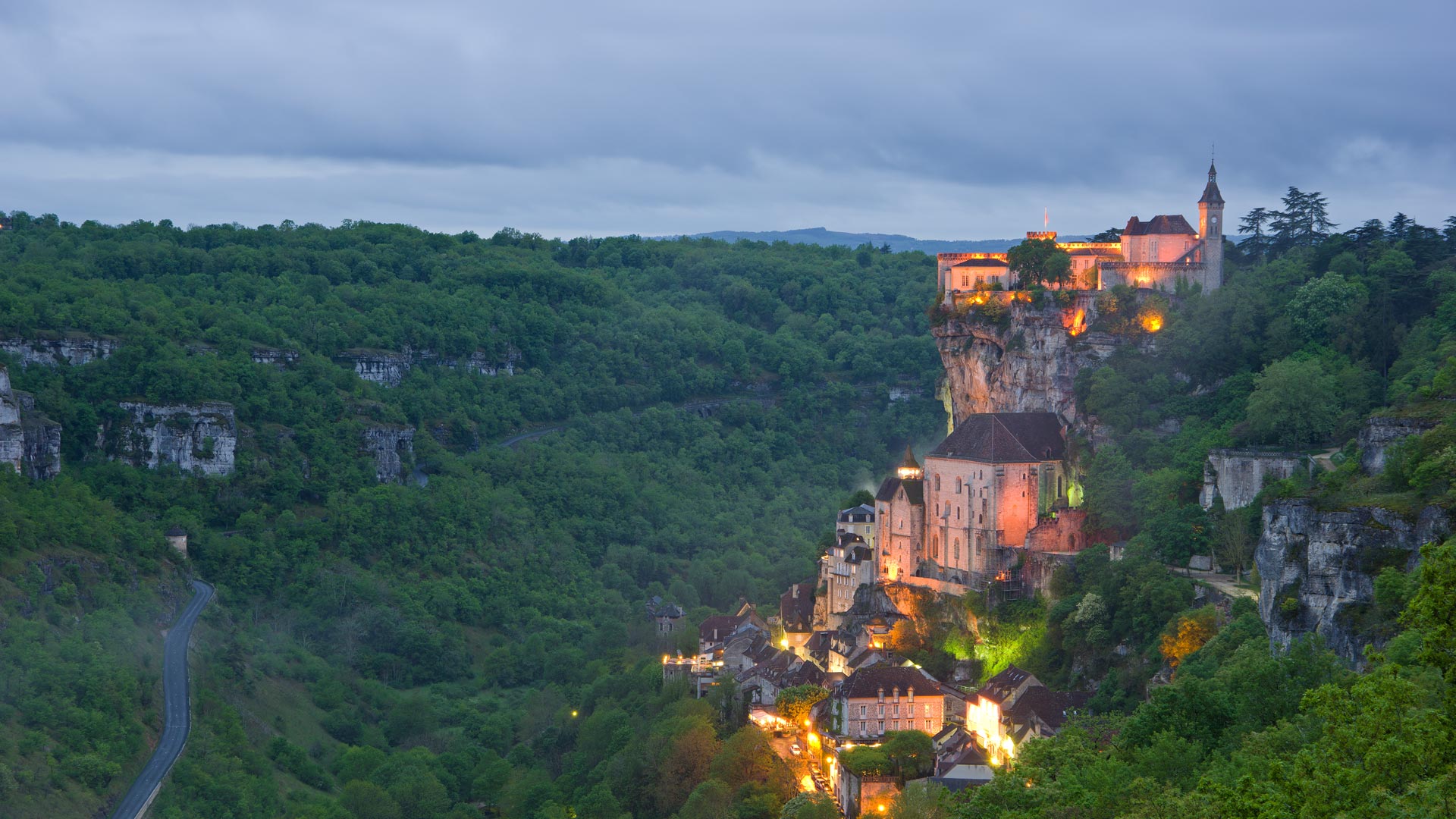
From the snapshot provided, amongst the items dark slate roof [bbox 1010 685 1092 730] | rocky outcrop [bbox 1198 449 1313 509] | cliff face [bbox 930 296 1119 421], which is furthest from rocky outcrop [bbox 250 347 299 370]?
dark slate roof [bbox 1010 685 1092 730]

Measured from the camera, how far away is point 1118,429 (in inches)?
2928

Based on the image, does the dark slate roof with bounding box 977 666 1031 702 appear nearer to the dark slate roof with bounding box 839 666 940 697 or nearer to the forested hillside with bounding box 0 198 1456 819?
the dark slate roof with bounding box 839 666 940 697

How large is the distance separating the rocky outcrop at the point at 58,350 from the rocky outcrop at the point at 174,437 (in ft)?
16.5

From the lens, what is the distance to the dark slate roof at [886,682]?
6322 cm

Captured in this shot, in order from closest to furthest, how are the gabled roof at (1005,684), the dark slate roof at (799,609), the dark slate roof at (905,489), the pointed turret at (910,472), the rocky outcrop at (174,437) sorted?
the gabled roof at (1005,684)
the dark slate roof at (905,489)
the pointed turret at (910,472)
the dark slate roof at (799,609)
the rocky outcrop at (174,437)

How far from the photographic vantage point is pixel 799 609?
82875 millimetres

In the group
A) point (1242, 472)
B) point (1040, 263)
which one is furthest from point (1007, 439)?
point (1040, 263)

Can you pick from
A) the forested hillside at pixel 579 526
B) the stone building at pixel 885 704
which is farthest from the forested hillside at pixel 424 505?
the stone building at pixel 885 704

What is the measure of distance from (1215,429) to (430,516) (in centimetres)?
6004

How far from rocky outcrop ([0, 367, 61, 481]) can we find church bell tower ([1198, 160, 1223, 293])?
212 feet

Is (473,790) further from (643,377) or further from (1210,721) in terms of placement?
(643,377)

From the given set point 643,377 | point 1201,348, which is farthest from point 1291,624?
point 643,377

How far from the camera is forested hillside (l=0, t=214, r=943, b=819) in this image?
249 ft

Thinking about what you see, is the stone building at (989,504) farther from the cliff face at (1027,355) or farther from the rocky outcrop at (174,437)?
the rocky outcrop at (174,437)
